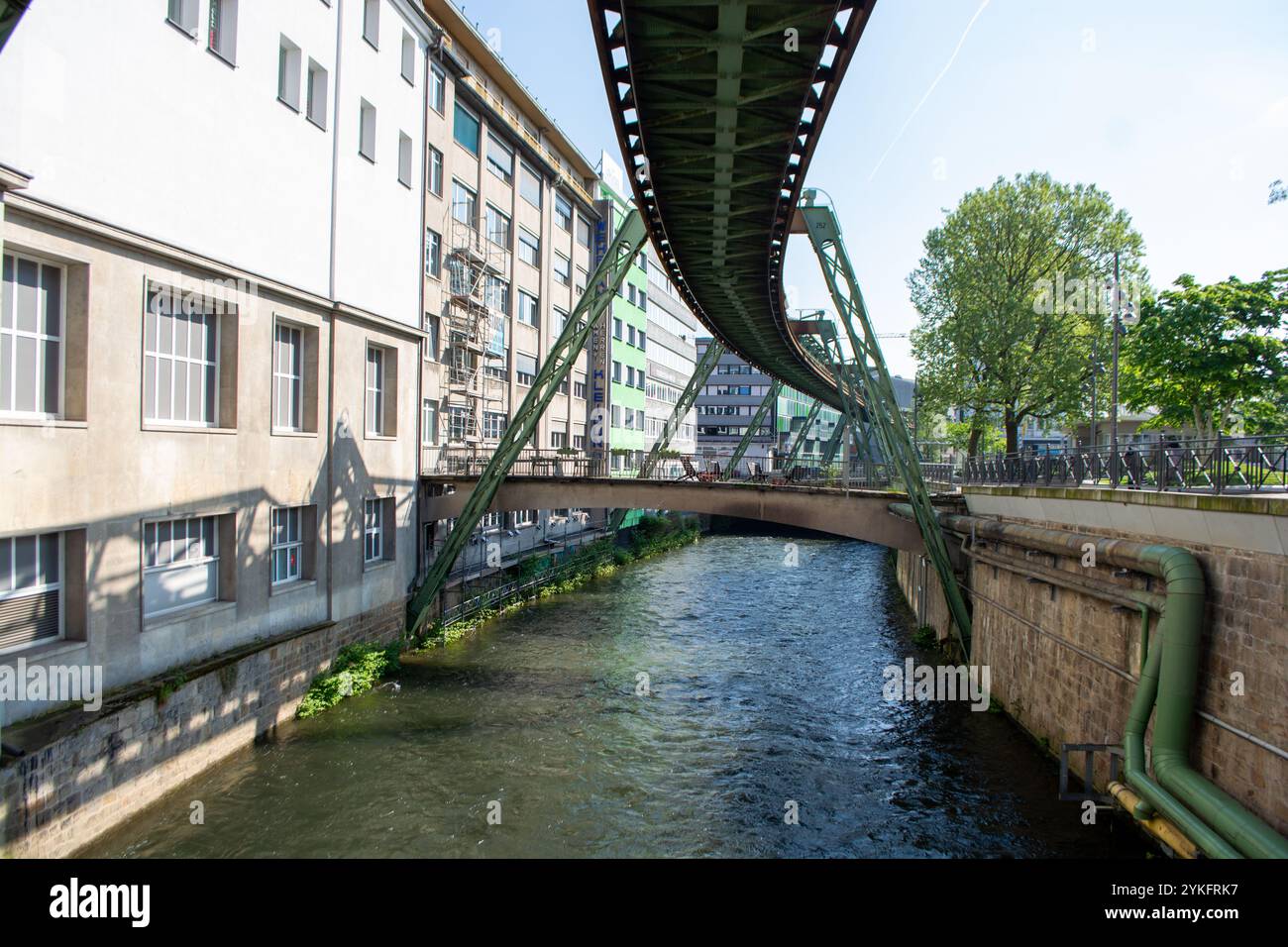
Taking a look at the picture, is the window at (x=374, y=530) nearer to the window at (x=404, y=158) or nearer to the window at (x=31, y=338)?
the window at (x=31, y=338)

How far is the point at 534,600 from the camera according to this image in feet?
88.5

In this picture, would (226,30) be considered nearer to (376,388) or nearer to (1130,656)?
(376,388)

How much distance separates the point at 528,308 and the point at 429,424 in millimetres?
9731

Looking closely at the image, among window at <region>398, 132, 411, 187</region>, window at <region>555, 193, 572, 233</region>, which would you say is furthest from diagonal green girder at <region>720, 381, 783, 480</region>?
window at <region>398, 132, 411, 187</region>

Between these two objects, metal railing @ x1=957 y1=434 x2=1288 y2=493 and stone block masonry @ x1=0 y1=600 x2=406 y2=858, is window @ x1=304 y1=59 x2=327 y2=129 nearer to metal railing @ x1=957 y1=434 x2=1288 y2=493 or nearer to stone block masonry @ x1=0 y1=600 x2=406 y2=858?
stone block masonry @ x1=0 y1=600 x2=406 y2=858

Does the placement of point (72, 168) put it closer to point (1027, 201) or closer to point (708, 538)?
point (1027, 201)

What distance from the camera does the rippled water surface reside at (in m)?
10.6

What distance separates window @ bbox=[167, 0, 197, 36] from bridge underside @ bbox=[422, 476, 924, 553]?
12.4 m

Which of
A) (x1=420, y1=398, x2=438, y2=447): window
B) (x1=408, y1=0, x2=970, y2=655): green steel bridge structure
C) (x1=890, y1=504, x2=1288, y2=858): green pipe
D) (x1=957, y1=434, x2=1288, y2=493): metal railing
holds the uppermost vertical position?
(x1=408, y1=0, x2=970, y2=655): green steel bridge structure

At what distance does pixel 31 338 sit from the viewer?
10289 mm

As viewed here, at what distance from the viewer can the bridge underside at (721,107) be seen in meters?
10.1

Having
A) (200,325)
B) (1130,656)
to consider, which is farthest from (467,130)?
(1130,656)

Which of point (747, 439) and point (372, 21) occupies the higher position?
point (372, 21)
